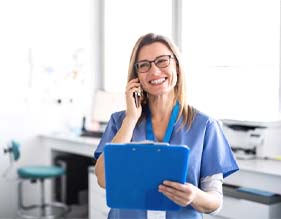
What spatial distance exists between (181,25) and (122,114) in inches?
93.2

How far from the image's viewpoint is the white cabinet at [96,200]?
3.10m

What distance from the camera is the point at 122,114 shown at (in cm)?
150

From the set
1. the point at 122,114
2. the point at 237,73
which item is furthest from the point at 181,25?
the point at 122,114

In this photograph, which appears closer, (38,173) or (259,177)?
(259,177)

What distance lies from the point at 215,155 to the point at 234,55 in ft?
6.97

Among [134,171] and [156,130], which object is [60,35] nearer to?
[156,130]

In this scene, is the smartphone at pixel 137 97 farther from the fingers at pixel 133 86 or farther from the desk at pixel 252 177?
the desk at pixel 252 177

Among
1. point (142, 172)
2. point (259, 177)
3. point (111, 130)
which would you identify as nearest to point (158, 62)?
point (111, 130)

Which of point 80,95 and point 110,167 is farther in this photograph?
point 80,95

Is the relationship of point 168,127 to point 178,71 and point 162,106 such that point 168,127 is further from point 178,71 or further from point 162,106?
point 178,71

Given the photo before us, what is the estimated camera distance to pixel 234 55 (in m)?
3.33

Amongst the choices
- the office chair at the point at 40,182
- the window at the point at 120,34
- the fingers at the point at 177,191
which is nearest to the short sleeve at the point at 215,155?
the fingers at the point at 177,191

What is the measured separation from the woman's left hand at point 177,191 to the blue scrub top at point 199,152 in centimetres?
17

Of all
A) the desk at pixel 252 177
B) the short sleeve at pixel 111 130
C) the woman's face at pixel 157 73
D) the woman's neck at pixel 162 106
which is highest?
the woman's face at pixel 157 73
